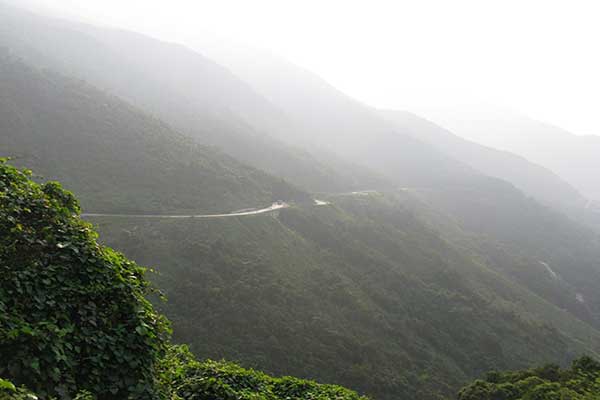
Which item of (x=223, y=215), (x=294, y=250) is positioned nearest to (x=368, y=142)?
(x=294, y=250)

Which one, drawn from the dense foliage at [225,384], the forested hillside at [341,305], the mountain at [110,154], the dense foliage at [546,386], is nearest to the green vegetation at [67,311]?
the dense foliage at [225,384]

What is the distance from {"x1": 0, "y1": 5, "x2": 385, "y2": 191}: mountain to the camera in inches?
3499

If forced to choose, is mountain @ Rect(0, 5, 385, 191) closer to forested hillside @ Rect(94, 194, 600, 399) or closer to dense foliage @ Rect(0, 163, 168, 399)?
forested hillside @ Rect(94, 194, 600, 399)

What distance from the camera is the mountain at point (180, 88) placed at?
88.9 m

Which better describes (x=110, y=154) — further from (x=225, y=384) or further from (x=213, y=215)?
(x=225, y=384)

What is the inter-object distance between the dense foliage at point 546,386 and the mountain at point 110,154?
38458 mm

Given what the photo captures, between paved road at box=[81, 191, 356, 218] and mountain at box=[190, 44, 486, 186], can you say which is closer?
paved road at box=[81, 191, 356, 218]

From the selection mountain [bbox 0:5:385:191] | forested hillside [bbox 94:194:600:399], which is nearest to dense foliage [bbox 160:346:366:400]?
forested hillside [bbox 94:194:600:399]

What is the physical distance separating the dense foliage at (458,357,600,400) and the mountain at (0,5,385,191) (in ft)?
210

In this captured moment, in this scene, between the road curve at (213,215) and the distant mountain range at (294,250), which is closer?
the distant mountain range at (294,250)

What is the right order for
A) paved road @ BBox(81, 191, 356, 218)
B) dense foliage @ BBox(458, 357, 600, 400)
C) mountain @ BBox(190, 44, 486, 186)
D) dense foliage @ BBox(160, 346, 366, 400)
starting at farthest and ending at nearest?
mountain @ BBox(190, 44, 486, 186) → paved road @ BBox(81, 191, 356, 218) → dense foliage @ BBox(458, 357, 600, 400) → dense foliage @ BBox(160, 346, 366, 400)

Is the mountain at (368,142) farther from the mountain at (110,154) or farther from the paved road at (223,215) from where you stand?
the paved road at (223,215)

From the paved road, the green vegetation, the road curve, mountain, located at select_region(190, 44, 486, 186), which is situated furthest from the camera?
mountain, located at select_region(190, 44, 486, 186)

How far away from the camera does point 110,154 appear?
52.6m
